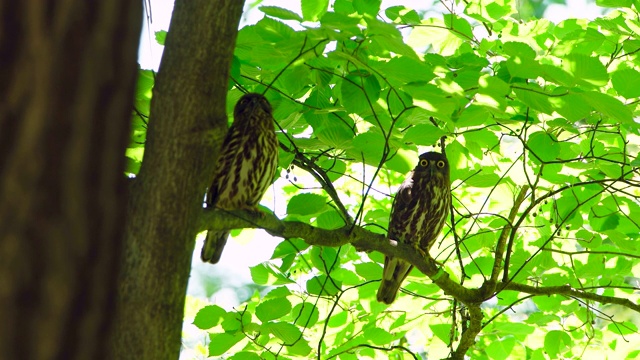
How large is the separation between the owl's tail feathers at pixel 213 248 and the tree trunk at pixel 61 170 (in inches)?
124

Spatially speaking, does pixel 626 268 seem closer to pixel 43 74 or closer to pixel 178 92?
pixel 178 92

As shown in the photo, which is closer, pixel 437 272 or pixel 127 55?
pixel 127 55

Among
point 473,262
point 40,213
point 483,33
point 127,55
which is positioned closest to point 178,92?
point 127,55

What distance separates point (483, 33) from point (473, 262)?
50.3 inches

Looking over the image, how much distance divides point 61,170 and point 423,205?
4.30 m

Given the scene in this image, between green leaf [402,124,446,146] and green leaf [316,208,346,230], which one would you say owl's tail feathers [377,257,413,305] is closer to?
green leaf [316,208,346,230]

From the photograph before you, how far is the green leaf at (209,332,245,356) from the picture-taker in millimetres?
3316

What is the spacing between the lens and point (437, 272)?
3688 millimetres

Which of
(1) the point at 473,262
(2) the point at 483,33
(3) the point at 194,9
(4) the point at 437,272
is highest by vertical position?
(2) the point at 483,33

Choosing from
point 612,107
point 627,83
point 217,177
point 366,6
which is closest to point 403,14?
point 366,6

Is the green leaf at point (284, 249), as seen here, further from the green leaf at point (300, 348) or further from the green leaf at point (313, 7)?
the green leaf at point (313, 7)

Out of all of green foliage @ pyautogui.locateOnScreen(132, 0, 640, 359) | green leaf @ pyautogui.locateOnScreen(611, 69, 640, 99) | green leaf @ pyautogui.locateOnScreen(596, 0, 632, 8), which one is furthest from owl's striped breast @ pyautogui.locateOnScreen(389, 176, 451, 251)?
green leaf @ pyautogui.locateOnScreen(611, 69, 640, 99)

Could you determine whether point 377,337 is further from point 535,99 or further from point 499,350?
point 535,99

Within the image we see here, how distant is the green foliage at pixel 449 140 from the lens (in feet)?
8.94
